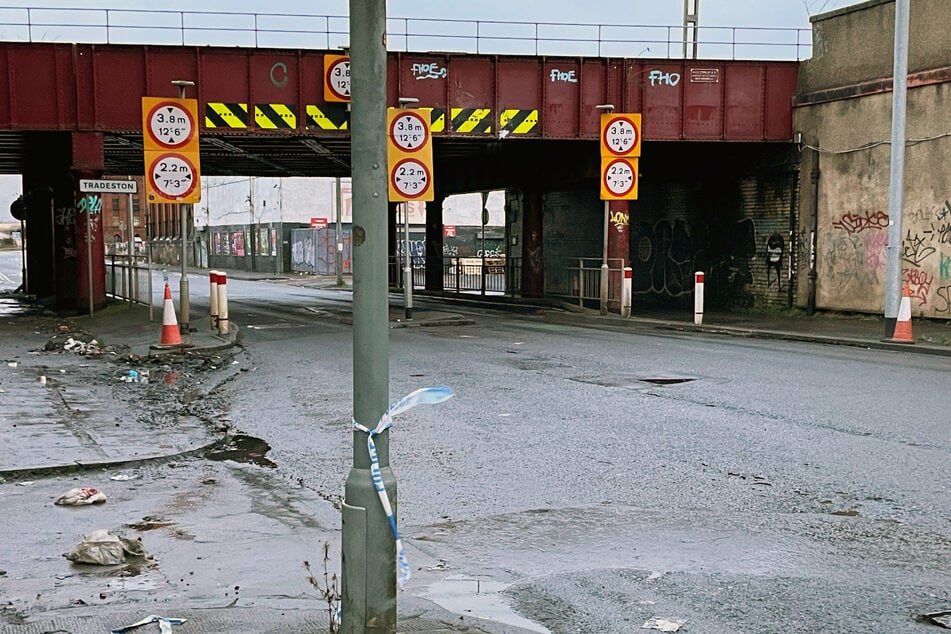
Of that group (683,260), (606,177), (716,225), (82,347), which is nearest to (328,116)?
(606,177)

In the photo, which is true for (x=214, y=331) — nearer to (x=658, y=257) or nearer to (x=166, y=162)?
(x=166, y=162)

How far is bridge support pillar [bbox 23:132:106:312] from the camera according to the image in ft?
71.9

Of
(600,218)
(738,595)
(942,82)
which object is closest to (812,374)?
(738,595)

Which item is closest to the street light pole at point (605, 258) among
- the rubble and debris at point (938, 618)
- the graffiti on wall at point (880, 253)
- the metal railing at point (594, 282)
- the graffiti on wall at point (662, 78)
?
the metal railing at point (594, 282)

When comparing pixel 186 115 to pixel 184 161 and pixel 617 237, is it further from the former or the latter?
pixel 617 237

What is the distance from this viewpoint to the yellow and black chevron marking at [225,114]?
73.4 feet

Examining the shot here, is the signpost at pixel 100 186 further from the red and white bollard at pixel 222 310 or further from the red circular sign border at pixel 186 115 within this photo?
the red and white bollard at pixel 222 310

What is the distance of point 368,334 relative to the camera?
4.07 m

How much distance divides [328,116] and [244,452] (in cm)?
1510

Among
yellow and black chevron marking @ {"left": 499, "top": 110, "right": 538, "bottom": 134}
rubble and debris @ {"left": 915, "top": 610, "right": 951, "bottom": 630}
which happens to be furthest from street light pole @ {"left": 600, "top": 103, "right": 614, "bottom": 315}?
rubble and debris @ {"left": 915, "top": 610, "right": 951, "bottom": 630}

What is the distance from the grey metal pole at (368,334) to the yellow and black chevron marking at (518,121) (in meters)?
20.2

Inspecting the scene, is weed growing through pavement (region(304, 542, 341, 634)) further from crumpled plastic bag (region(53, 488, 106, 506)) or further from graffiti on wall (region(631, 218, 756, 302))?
graffiti on wall (region(631, 218, 756, 302))

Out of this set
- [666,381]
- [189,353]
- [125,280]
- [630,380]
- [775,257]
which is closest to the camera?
[666,381]

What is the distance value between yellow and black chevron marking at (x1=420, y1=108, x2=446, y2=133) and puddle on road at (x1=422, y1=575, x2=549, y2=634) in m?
19.0
